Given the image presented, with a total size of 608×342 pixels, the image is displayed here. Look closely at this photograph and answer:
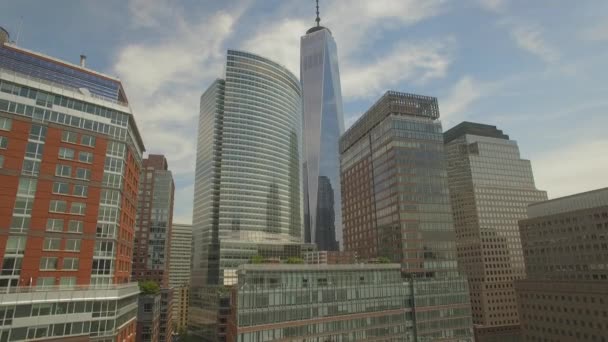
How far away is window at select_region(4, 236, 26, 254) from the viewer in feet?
188

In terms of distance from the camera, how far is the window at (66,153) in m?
64.6

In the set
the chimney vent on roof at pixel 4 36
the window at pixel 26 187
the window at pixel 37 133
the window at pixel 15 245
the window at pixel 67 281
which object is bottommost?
the window at pixel 67 281

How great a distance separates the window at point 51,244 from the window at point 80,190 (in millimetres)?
8273

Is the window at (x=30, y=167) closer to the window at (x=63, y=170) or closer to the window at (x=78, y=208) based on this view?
the window at (x=63, y=170)

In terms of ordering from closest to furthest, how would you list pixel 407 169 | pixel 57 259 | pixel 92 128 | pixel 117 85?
1. pixel 57 259
2. pixel 92 128
3. pixel 117 85
4. pixel 407 169

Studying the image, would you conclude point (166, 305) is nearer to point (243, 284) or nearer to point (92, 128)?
point (243, 284)

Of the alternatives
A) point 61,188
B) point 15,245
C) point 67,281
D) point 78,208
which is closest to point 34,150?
point 61,188

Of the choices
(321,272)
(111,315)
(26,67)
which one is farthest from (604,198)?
(26,67)

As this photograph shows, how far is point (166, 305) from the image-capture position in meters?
152

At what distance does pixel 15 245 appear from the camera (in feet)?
190

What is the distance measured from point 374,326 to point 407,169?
170ft

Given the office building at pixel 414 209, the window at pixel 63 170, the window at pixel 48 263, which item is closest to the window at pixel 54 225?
the window at pixel 48 263

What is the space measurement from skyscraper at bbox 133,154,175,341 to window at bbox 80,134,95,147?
124054mm

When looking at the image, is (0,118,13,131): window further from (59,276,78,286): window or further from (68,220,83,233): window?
(59,276,78,286): window
